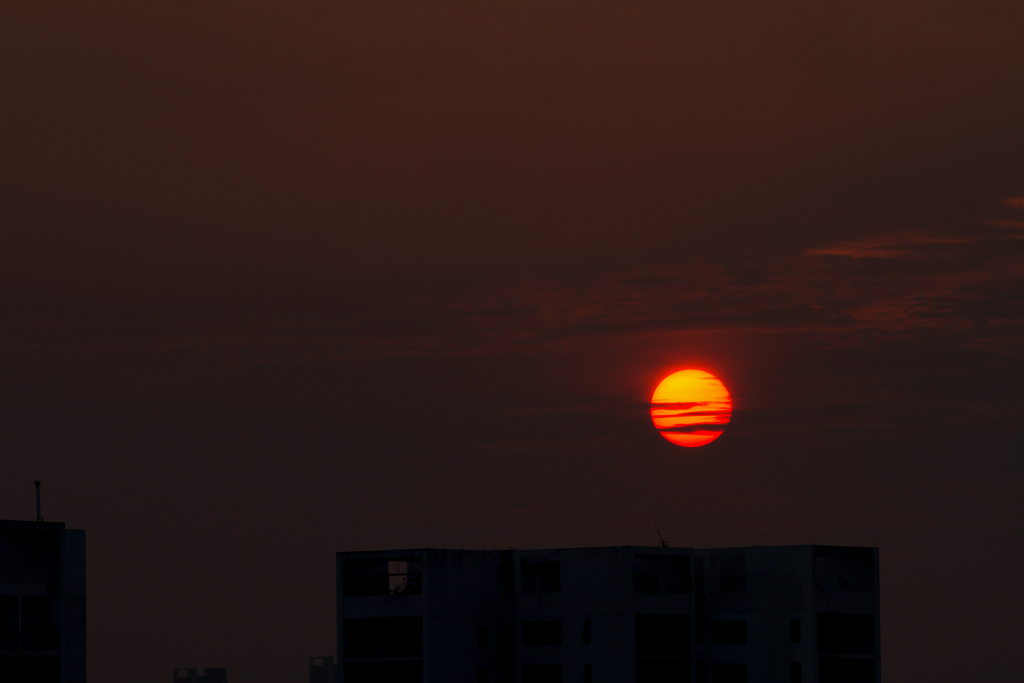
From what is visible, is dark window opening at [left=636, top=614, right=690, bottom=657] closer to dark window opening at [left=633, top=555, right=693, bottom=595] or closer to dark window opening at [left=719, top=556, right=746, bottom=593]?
dark window opening at [left=633, top=555, right=693, bottom=595]

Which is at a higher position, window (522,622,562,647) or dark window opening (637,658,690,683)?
window (522,622,562,647)

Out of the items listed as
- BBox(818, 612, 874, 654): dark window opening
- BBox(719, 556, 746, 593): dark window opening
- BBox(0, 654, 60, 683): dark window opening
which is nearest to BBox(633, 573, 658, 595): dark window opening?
BBox(719, 556, 746, 593): dark window opening

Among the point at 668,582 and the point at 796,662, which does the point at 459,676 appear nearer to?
the point at 668,582

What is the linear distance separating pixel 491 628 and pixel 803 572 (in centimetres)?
1850

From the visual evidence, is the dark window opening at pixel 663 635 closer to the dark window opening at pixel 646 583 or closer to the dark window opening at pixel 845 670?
the dark window opening at pixel 646 583

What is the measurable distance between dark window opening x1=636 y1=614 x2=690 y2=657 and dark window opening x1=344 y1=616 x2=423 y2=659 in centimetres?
1276

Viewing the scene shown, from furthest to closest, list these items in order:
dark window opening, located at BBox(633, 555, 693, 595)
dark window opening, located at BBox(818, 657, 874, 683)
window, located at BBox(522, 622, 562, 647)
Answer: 1. dark window opening, located at BBox(818, 657, 874, 683)
2. dark window opening, located at BBox(633, 555, 693, 595)
3. window, located at BBox(522, 622, 562, 647)

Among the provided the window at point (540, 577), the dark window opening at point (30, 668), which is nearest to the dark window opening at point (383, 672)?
the window at point (540, 577)

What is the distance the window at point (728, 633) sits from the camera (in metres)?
94.8

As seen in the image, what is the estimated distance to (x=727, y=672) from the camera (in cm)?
9462

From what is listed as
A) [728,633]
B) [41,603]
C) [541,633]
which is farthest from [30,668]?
[728,633]

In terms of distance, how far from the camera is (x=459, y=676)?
9088cm

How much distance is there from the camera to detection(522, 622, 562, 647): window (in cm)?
9219

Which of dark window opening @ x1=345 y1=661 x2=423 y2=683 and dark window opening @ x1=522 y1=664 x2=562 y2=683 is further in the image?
dark window opening @ x1=522 y1=664 x2=562 y2=683
